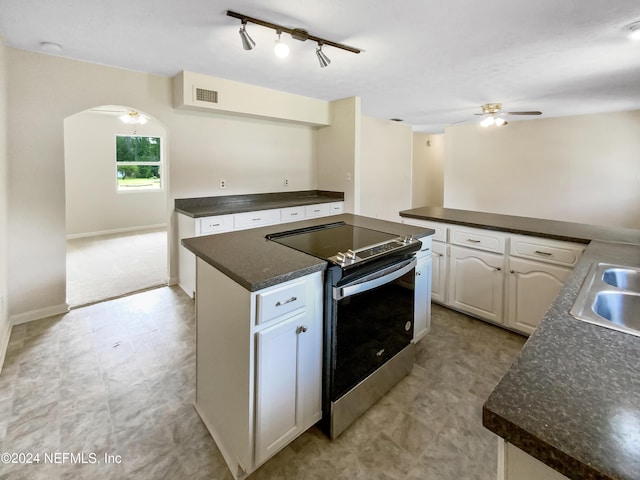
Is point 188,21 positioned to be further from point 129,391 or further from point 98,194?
point 98,194

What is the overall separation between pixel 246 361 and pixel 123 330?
1989 mm

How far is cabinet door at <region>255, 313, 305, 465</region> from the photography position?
135 cm

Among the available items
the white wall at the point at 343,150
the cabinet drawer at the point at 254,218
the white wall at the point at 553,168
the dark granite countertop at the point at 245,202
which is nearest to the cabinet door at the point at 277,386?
the dark granite countertop at the point at 245,202

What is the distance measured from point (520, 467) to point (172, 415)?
5.79 ft

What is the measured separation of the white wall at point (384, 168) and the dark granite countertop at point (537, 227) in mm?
2558

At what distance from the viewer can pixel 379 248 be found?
1.78 m

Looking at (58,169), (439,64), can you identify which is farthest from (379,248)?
(58,169)

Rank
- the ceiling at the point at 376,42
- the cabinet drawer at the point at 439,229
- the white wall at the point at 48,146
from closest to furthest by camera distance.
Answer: the ceiling at the point at 376,42 → the white wall at the point at 48,146 → the cabinet drawer at the point at 439,229

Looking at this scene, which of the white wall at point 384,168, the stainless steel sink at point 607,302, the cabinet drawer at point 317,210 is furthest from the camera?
the white wall at point 384,168

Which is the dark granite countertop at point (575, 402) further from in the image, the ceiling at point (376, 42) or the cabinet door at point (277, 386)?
the ceiling at point (376, 42)

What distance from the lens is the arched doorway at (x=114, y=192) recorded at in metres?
4.97

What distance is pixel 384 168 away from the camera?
236 inches

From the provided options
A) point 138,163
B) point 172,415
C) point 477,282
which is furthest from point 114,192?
point 477,282

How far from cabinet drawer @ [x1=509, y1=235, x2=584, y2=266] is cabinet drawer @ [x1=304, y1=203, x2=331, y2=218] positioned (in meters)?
2.40
